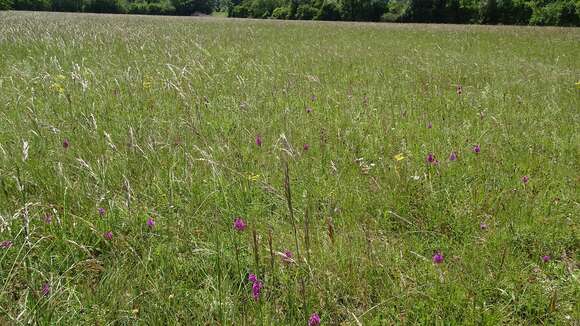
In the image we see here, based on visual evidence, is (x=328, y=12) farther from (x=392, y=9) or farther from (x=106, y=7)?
(x=106, y=7)

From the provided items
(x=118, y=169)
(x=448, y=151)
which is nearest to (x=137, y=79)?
(x=118, y=169)

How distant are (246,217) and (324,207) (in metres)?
0.48

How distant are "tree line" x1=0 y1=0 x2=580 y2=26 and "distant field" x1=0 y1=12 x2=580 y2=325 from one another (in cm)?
1832

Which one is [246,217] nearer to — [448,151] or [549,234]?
[549,234]

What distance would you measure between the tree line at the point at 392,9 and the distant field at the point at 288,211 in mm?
18319

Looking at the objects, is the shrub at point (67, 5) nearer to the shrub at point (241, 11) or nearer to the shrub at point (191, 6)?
the shrub at point (191, 6)

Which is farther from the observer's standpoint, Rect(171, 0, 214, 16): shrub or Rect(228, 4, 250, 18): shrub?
Rect(171, 0, 214, 16): shrub

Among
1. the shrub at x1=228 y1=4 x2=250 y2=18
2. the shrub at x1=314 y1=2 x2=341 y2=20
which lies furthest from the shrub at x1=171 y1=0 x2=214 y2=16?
the shrub at x1=314 y1=2 x2=341 y2=20

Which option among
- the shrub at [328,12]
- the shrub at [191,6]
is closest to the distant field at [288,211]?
the shrub at [328,12]

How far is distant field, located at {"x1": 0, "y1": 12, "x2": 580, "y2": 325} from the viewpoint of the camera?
1536mm

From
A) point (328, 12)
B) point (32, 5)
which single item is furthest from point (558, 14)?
point (32, 5)

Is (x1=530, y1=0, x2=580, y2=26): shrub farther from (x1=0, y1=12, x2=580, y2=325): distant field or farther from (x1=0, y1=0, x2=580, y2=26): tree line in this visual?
(x1=0, y1=12, x2=580, y2=325): distant field

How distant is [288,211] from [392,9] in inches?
2519

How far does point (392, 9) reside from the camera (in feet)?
194
